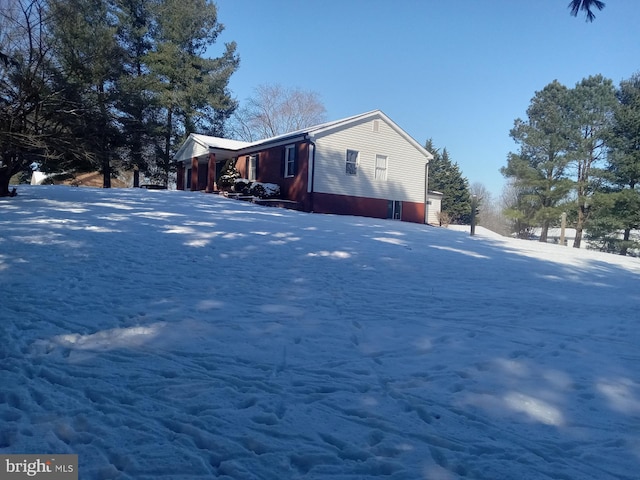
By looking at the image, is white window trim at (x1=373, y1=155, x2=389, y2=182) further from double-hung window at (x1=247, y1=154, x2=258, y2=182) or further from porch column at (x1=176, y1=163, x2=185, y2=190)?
porch column at (x1=176, y1=163, x2=185, y2=190)

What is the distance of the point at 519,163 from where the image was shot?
101ft

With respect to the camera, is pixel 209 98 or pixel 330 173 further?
pixel 209 98

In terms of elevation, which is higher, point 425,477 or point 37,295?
point 37,295

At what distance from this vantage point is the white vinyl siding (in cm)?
1989

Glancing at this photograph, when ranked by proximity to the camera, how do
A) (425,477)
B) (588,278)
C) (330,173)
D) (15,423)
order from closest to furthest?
(425,477), (15,423), (588,278), (330,173)

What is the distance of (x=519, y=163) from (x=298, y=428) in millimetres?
32083

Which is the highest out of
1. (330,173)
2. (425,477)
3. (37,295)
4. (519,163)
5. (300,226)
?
(519,163)

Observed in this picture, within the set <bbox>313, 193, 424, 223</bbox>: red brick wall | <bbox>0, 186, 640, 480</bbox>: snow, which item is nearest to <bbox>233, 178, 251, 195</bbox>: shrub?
<bbox>313, 193, 424, 223</bbox>: red brick wall

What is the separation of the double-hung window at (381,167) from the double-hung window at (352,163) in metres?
1.32

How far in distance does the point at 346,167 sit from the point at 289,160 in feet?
9.31

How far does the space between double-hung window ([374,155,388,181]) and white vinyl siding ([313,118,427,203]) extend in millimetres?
146

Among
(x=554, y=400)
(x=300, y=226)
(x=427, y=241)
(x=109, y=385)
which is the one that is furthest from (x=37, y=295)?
(x=427, y=241)

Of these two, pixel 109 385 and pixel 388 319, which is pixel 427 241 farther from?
pixel 109 385

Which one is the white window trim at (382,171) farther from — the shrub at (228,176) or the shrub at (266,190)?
the shrub at (228,176)
